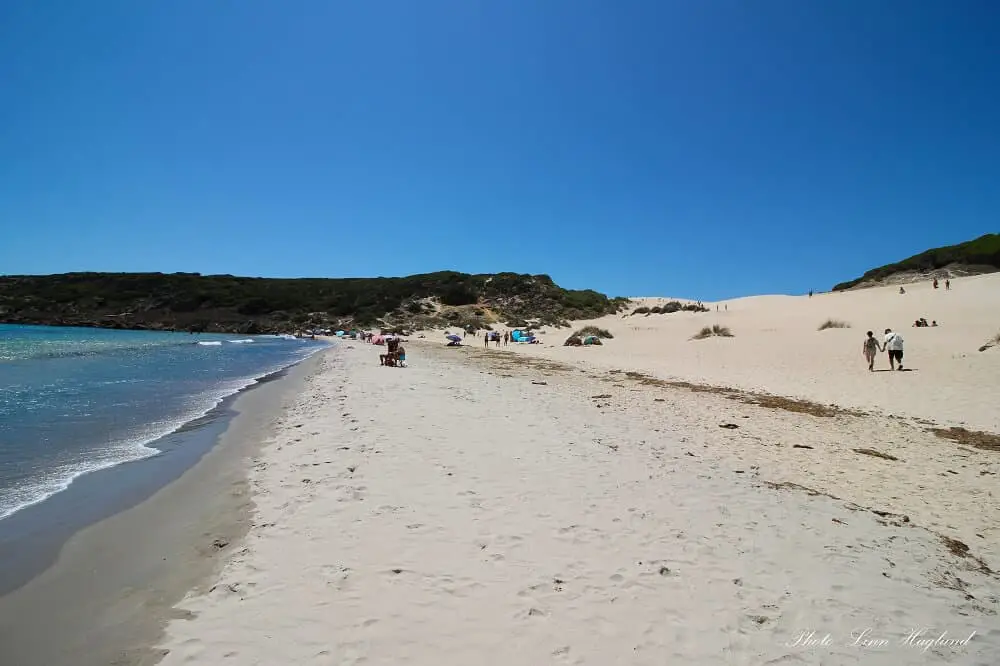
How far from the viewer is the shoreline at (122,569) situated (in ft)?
10.8

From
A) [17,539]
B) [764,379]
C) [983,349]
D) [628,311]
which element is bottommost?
[17,539]

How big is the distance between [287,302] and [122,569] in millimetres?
92307

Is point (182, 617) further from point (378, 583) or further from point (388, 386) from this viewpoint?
point (388, 386)

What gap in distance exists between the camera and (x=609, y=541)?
190 inches

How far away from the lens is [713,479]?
22.5 feet

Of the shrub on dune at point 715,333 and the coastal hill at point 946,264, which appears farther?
the coastal hill at point 946,264

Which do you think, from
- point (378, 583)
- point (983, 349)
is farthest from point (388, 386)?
point (983, 349)

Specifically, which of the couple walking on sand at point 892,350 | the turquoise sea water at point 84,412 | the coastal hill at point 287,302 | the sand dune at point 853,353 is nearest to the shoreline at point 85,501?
the turquoise sea water at point 84,412

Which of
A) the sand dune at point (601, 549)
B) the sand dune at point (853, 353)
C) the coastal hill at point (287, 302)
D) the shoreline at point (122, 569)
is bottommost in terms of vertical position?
the shoreline at point (122, 569)

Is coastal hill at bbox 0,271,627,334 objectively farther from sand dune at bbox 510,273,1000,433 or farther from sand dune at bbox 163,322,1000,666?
sand dune at bbox 163,322,1000,666

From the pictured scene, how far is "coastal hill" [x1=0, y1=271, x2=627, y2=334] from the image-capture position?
74.6 meters

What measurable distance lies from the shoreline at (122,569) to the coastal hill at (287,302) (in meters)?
57.6

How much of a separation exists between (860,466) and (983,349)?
16.5 metres

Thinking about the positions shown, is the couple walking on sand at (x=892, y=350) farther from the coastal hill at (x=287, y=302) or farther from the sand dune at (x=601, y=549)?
the coastal hill at (x=287, y=302)
